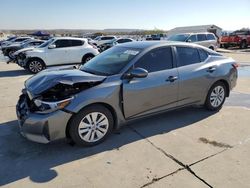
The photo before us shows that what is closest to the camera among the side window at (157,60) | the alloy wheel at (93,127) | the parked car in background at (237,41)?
the alloy wheel at (93,127)

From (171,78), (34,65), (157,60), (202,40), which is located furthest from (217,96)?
(202,40)

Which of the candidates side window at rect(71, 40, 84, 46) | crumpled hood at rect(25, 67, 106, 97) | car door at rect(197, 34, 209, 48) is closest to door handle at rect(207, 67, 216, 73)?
crumpled hood at rect(25, 67, 106, 97)

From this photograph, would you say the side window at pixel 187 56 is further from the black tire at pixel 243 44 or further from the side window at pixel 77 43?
the black tire at pixel 243 44

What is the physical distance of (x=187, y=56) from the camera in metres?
5.23

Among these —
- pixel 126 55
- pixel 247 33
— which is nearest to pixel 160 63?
pixel 126 55

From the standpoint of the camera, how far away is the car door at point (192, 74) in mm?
5008

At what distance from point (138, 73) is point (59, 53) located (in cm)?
Answer: 878

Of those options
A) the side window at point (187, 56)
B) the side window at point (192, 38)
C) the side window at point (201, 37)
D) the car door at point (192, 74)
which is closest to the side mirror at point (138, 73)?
the car door at point (192, 74)

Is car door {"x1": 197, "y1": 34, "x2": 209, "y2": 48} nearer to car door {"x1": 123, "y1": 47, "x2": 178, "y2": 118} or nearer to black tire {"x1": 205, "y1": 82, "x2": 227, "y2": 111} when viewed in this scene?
black tire {"x1": 205, "y1": 82, "x2": 227, "y2": 111}

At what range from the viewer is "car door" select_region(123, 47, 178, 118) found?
4324mm

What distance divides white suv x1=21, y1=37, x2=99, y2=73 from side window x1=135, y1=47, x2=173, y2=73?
8.18m

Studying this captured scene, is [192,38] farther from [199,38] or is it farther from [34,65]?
[34,65]

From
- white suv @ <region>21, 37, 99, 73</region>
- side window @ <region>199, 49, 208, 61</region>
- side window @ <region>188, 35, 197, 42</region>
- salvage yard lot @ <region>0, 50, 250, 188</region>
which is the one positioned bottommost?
salvage yard lot @ <region>0, 50, 250, 188</region>

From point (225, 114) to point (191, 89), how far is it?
1.15 meters
